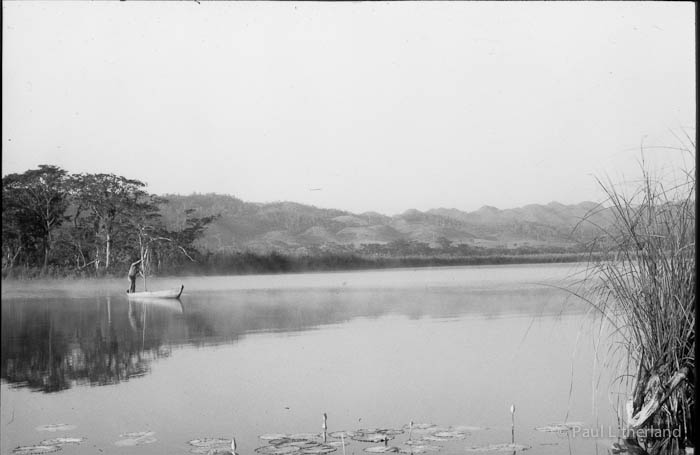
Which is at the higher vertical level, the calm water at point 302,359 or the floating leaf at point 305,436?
the calm water at point 302,359

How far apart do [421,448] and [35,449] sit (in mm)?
1991

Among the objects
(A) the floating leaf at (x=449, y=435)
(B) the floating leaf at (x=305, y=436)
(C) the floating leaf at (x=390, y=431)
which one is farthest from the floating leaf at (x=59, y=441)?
(A) the floating leaf at (x=449, y=435)

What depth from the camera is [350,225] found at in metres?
5.75

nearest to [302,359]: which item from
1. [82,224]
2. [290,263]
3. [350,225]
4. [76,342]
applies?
[290,263]

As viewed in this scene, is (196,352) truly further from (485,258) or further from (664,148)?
(664,148)

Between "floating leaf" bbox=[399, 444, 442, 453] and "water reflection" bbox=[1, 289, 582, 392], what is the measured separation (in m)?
2.23

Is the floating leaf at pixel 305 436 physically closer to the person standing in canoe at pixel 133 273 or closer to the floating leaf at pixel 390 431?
the floating leaf at pixel 390 431

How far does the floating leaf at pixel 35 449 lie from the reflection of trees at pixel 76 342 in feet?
3.08

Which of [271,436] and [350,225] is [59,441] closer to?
[271,436]

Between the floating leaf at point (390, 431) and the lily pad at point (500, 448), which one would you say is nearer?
the lily pad at point (500, 448)

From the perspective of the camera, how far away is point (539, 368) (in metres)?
5.12

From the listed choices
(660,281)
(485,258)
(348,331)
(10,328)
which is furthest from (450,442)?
(10,328)

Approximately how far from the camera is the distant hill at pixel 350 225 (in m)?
5.61

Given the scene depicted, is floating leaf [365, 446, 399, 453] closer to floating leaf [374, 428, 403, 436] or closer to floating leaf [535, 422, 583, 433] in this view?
floating leaf [374, 428, 403, 436]
